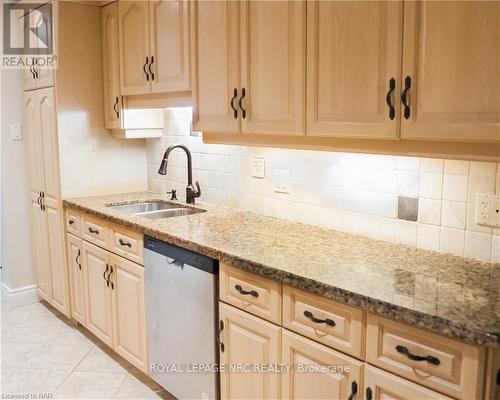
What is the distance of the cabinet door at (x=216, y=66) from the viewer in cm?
220

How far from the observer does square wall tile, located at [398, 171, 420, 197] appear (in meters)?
1.99

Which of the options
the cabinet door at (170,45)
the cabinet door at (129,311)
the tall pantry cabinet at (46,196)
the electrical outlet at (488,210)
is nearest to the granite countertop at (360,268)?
the electrical outlet at (488,210)

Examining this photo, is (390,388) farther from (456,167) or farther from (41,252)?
(41,252)

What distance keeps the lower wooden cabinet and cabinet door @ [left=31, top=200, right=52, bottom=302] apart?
40 cm

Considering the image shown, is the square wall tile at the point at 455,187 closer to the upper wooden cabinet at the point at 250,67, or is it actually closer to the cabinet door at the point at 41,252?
the upper wooden cabinet at the point at 250,67

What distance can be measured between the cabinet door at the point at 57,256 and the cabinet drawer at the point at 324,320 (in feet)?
6.71

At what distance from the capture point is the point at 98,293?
2977 mm

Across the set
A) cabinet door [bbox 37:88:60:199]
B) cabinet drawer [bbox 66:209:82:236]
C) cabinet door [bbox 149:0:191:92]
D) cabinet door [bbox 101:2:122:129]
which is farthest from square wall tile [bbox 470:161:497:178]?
cabinet door [bbox 37:88:60:199]

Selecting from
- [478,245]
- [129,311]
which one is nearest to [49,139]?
[129,311]

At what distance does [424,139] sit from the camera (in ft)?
5.24

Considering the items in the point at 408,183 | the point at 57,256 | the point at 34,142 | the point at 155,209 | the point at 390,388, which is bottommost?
the point at 57,256

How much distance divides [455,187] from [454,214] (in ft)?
0.33

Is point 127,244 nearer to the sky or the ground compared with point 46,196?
nearer to the ground

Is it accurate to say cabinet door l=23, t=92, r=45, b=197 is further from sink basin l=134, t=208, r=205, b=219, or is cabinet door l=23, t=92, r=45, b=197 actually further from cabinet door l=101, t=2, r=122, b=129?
sink basin l=134, t=208, r=205, b=219
